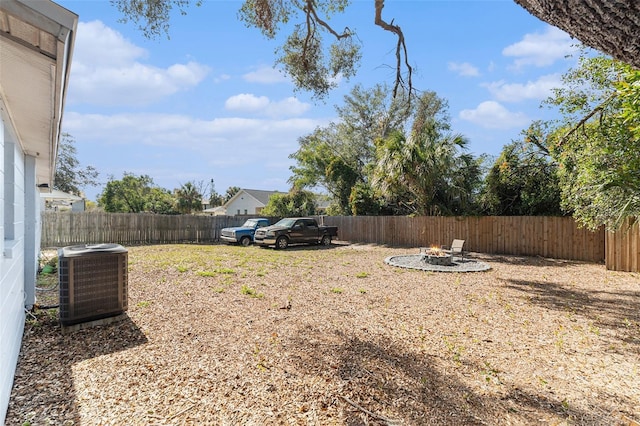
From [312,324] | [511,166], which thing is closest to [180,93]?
[312,324]

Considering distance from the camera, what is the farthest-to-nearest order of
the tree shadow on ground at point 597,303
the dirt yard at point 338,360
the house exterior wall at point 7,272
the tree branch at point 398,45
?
the tree branch at point 398,45 < the tree shadow on ground at point 597,303 < the dirt yard at point 338,360 < the house exterior wall at point 7,272

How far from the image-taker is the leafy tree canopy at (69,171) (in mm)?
26672

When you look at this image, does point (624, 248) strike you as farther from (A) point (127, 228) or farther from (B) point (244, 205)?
(B) point (244, 205)

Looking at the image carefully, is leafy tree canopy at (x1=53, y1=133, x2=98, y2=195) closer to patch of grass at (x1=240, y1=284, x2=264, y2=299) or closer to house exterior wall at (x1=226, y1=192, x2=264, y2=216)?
house exterior wall at (x1=226, y1=192, x2=264, y2=216)

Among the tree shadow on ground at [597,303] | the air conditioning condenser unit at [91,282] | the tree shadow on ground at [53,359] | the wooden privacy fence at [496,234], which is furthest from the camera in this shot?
the wooden privacy fence at [496,234]

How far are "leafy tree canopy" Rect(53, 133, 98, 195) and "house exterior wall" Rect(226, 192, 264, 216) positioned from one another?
16629 mm

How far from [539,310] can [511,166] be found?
9.29 meters

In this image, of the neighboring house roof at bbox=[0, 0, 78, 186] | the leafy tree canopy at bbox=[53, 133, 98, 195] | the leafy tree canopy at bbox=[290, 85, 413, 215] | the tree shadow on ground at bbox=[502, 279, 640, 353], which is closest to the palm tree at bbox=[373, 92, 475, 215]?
the tree shadow on ground at bbox=[502, 279, 640, 353]

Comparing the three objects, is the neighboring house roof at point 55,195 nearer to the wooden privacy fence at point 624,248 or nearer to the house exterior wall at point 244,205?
the wooden privacy fence at point 624,248

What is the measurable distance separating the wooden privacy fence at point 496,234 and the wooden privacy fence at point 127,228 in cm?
905

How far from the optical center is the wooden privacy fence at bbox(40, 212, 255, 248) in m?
14.4

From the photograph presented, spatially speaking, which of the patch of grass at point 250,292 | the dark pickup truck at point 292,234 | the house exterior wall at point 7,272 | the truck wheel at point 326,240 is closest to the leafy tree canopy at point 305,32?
the house exterior wall at point 7,272

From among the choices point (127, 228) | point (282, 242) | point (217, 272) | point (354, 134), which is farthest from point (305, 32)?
point (354, 134)

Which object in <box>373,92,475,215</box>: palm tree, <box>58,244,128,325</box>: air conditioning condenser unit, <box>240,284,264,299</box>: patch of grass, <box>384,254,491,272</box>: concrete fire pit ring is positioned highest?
<box>373,92,475,215</box>: palm tree
